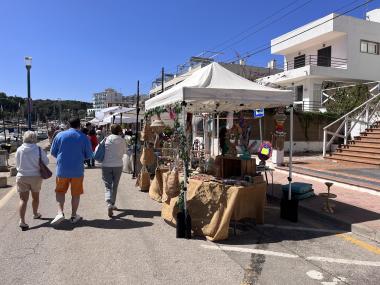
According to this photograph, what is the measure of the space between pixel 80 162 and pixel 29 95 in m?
14.6

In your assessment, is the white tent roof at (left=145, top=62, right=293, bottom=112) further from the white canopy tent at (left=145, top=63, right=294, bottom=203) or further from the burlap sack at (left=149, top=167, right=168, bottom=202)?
the burlap sack at (left=149, top=167, right=168, bottom=202)

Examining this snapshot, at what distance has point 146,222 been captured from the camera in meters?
6.64

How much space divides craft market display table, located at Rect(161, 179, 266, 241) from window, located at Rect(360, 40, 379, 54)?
87.6 ft

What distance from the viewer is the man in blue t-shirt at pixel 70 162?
21.0 ft

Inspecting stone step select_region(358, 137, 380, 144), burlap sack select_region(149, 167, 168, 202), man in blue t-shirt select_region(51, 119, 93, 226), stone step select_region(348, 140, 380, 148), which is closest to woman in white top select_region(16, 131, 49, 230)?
man in blue t-shirt select_region(51, 119, 93, 226)

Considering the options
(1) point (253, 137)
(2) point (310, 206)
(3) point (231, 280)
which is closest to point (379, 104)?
(1) point (253, 137)

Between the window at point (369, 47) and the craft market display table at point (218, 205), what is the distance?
1051 inches

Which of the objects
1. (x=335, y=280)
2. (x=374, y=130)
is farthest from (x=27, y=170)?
(x=374, y=130)

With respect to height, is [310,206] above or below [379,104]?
below

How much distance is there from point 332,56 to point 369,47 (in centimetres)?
312

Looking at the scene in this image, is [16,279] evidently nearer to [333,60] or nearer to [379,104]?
[379,104]

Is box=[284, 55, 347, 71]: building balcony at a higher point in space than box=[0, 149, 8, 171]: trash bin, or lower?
higher

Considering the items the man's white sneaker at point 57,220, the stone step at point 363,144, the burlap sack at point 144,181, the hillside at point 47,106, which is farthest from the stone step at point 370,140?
the hillside at point 47,106

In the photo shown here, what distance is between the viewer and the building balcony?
1108 inches
